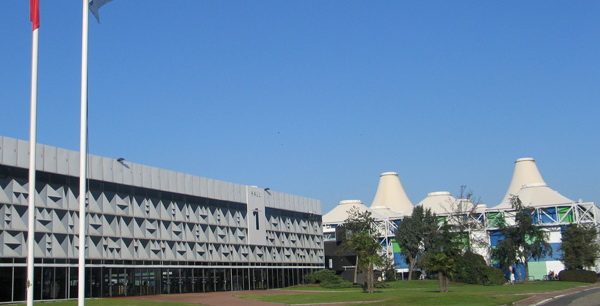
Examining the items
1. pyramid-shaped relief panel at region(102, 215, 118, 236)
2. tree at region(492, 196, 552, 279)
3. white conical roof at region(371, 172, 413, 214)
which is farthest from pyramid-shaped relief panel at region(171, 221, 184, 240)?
white conical roof at region(371, 172, 413, 214)

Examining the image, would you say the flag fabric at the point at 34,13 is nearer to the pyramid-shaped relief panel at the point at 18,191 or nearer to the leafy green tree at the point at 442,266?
the pyramid-shaped relief panel at the point at 18,191

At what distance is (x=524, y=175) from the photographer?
361 ft

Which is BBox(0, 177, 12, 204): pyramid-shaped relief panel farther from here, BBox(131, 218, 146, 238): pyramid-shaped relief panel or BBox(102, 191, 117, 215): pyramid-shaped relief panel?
BBox(131, 218, 146, 238): pyramid-shaped relief panel

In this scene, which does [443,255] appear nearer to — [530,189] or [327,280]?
[327,280]

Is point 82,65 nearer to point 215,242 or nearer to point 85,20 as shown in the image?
point 85,20

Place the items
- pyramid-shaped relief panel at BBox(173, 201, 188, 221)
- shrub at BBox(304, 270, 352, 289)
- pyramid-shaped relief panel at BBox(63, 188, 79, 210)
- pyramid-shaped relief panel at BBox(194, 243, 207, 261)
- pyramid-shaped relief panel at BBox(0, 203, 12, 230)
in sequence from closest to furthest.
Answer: pyramid-shaped relief panel at BBox(0, 203, 12, 230) → pyramid-shaped relief panel at BBox(63, 188, 79, 210) → pyramid-shaped relief panel at BBox(173, 201, 188, 221) → pyramid-shaped relief panel at BBox(194, 243, 207, 261) → shrub at BBox(304, 270, 352, 289)

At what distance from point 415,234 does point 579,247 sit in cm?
1996

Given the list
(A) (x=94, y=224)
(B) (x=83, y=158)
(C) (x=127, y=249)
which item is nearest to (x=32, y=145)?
(B) (x=83, y=158)

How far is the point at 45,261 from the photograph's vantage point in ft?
134

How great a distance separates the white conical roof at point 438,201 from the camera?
4261 inches

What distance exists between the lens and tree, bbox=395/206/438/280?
282 feet

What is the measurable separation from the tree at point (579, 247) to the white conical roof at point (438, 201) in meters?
25.8

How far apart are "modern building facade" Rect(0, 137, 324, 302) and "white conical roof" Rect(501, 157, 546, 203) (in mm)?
50853

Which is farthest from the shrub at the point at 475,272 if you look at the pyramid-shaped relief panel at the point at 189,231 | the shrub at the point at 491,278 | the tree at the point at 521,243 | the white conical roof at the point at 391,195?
the white conical roof at the point at 391,195
